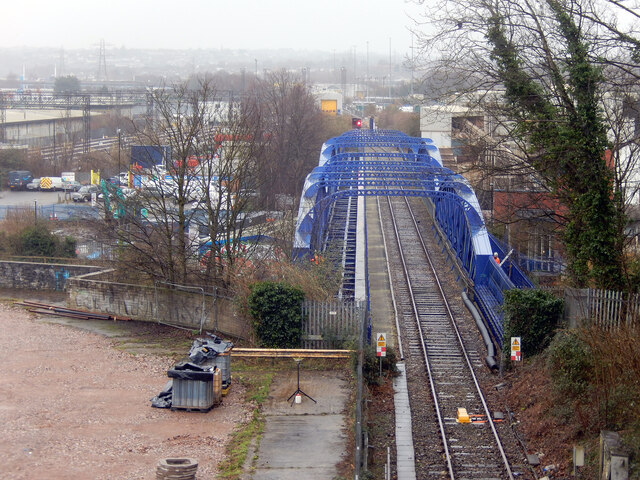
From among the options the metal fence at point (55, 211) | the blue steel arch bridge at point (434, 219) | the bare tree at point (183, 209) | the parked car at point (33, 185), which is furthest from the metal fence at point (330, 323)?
the parked car at point (33, 185)

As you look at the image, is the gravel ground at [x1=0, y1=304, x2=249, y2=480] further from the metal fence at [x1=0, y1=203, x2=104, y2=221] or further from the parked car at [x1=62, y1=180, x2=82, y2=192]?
the parked car at [x1=62, y1=180, x2=82, y2=192]

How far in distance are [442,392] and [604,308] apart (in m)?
3.10

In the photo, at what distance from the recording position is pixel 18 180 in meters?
48.4

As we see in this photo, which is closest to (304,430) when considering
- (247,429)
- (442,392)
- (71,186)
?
(247,429)

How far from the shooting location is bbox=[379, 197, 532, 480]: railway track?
449 inches

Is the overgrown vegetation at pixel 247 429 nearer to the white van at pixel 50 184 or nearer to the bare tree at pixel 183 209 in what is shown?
the bare tree at pixel 183 209

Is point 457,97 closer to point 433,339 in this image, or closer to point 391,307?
point 433,339

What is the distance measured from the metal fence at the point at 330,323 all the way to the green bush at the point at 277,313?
17cm

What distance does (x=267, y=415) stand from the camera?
41.0 ft

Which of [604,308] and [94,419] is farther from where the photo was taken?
[604,308]

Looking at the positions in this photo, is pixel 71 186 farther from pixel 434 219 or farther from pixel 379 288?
pixel 379 288

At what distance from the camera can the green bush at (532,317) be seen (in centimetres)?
1465

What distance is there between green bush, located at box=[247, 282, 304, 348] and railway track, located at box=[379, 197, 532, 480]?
7.74ft

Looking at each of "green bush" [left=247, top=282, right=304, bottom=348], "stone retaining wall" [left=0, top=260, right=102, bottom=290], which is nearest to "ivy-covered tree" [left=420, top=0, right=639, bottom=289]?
"green bush" [left=247, top=282, right=304, bottom=348]
